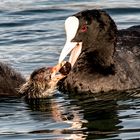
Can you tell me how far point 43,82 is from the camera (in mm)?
9695

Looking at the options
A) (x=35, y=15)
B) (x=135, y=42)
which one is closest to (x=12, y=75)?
(x=135, y=42)

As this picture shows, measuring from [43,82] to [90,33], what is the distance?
134 centimetres

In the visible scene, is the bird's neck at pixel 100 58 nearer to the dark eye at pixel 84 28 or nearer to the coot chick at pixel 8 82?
the dark eye at pixel 84 28

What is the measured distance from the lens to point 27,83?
32.4ft

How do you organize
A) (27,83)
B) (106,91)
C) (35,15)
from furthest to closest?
1. (35,15)
2. (106,91)
3. (27,83)

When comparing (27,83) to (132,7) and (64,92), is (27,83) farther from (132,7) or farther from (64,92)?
(132,7)

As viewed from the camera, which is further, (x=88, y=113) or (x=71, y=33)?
(x=71, y=33)

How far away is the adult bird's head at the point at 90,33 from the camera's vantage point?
407 inches

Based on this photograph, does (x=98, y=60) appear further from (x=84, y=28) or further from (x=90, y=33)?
(x=84, y=28)

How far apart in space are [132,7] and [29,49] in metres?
3.12

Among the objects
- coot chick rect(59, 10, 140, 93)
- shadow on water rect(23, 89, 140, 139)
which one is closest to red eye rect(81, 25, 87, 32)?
coot chick rect(59, 10, 140, 93)

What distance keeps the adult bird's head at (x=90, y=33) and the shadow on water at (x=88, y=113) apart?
0.58 metres

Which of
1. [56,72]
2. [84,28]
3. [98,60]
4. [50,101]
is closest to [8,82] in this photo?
[50,101]

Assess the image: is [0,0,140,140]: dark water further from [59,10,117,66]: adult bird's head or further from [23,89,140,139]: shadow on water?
[59,10,117,66]: adult bird's head
